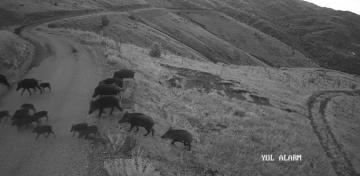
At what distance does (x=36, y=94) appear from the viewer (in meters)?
13.0

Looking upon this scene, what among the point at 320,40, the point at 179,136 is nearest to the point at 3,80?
the point at 179,136

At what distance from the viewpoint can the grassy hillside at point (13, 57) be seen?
1543 cm

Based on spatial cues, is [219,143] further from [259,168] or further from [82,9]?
[82,9]

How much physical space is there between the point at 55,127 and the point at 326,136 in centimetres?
1740

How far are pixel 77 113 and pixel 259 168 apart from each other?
8559 mm

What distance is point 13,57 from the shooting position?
1847cm

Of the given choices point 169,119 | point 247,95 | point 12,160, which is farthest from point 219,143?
point 247,95

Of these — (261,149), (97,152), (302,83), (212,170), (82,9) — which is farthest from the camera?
(82,9)

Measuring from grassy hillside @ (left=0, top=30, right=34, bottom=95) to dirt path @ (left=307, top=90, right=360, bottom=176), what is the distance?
1929cm

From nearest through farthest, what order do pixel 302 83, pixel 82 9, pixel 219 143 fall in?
pixel 219 143
pixel 302 83
pixel 82 9

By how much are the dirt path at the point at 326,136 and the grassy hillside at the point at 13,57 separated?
19.3 metres

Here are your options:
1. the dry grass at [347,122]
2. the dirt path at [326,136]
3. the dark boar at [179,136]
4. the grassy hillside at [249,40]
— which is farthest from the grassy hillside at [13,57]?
the grassy hillside at [249,40]

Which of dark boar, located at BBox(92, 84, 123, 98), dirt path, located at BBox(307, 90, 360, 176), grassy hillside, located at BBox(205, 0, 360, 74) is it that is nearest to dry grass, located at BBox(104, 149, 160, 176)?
dark boar, located at BBox(92, 84, 123, 98)

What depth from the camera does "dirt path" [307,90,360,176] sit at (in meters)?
14.3
